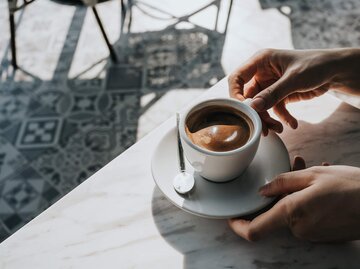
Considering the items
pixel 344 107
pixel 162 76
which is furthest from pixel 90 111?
pixel 344 107

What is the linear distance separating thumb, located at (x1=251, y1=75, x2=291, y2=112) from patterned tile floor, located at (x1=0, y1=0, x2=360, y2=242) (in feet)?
2.93

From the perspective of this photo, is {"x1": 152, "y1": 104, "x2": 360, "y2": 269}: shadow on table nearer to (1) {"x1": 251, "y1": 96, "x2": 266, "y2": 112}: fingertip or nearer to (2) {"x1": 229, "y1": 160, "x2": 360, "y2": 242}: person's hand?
(2) {"x1": 229, "y1": 160, "x2": 360, "y2": 242}: person's hand

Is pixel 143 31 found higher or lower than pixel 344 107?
A: lower

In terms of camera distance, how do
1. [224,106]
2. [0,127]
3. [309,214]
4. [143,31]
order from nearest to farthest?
[309,214]
[224,106]
[0,127]
[143,31]

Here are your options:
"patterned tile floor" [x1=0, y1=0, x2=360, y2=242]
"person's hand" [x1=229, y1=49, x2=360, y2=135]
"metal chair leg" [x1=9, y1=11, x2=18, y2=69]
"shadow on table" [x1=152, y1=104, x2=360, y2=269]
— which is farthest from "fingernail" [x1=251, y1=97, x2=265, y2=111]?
Answer: "metal chair leg" [x1=9, y1=11, x2=18, y2=69]

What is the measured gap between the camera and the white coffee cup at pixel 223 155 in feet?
1.74

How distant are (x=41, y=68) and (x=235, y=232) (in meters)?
1.52

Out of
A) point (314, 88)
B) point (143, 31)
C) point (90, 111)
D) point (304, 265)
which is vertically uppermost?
point (314, 88)

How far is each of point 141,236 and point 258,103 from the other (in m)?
0.30

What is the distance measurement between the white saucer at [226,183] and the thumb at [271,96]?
0.18 ft

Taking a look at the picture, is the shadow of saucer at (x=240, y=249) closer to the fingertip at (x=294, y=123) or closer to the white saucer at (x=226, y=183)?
Result: the white saucer at (x=226, y=183)

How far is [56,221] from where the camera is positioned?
23.1 inches

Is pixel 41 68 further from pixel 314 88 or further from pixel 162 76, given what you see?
pixel 314 88


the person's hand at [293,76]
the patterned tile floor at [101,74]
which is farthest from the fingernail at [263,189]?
the patterned tile floor at [101,74]
